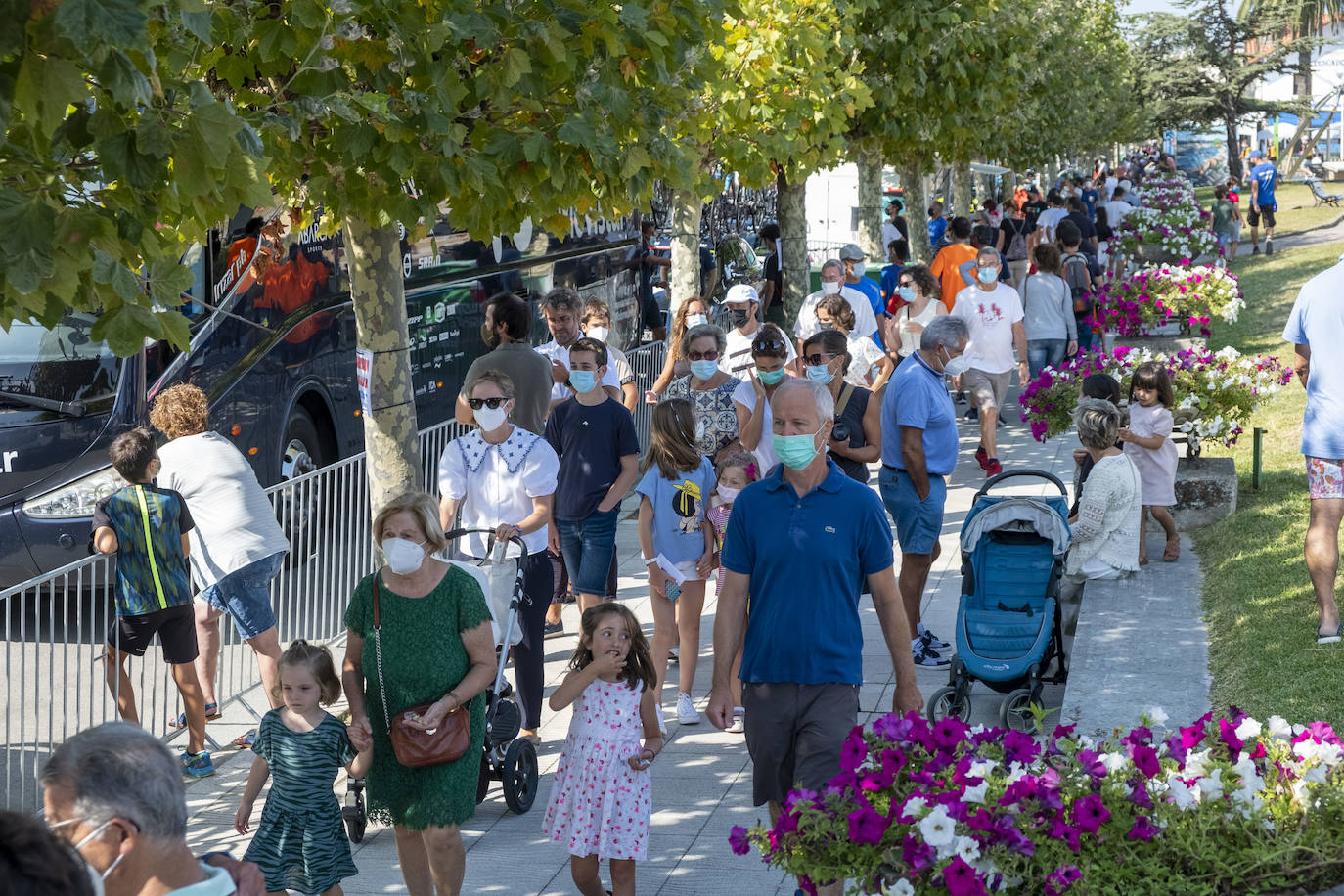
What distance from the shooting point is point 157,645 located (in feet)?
24.7

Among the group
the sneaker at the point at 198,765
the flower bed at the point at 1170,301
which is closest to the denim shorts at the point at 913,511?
the sneaker at the point at 198,765

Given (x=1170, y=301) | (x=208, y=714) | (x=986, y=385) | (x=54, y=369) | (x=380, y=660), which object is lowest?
(x=208, y=714)

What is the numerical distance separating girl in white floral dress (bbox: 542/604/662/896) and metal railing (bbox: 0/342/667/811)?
2.56 m

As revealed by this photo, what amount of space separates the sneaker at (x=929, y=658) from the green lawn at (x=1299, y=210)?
33.3m

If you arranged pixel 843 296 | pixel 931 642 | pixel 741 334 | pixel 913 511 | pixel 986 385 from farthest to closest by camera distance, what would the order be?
1. pixel 986 385
2. pixel 843 296
3. pixel 741 334
4. pixel 931 642
5. pixel 913 511

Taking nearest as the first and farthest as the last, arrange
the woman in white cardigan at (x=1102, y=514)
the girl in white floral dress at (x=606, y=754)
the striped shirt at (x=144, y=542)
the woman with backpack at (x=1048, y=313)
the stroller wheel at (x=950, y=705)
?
the girl in white floral dress at (x=606, y=754) → the striped shirt at (x=144, y=542) → the stroller wheel at (x=950, y=705) → the woman in white cardigan at (x=1102, y=514) → the woman with backpack at (x=1048, y=313)

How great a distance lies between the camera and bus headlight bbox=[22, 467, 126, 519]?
31.4 feet

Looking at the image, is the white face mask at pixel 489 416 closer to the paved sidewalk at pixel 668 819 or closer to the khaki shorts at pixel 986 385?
the paved sidewalk at pixel 668 819

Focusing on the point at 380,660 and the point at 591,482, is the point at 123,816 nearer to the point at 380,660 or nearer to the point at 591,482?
the point at 380,660

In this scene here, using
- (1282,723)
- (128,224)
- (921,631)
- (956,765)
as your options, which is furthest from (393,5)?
(921,631)

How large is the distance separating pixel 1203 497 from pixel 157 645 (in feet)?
23.2

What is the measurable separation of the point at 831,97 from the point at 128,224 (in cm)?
1045

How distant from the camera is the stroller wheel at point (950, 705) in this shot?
7.16 metres

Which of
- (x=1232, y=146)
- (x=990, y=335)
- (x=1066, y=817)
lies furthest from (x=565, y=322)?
(x=1232, y=146)
